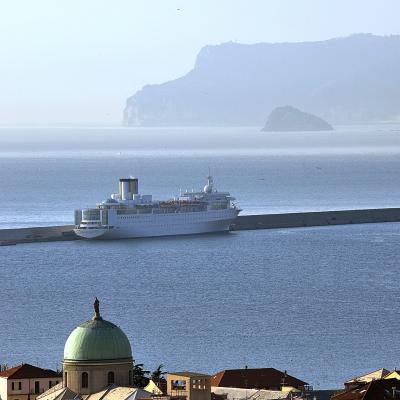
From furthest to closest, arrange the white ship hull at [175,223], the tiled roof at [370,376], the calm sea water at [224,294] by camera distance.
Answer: the white ship hull at [175,223]
the calm sea water at [224,294]
the tiled roof at [370,376]

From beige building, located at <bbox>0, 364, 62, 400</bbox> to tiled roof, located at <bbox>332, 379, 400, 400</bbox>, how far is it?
18.5ft

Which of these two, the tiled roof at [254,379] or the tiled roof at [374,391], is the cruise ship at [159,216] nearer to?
the tiled roof at [254,379]

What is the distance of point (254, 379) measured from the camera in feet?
145

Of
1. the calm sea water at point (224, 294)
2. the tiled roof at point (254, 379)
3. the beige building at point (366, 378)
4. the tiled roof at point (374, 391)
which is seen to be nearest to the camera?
the tiled roof at point (374, 391)

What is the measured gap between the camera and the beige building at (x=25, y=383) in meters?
41.7

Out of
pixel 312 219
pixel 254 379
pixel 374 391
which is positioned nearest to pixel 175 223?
pixel 312 219

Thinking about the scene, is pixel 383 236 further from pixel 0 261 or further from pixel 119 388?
pixel 119 388

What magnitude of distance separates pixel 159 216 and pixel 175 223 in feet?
3.16

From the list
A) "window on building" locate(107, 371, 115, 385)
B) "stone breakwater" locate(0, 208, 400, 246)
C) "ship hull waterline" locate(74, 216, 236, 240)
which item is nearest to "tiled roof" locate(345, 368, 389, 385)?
"window on building" locate(107, 371, 115, 385)

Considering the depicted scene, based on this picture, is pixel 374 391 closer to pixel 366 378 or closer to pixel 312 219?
pixel 366 378

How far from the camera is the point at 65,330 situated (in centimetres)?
5894

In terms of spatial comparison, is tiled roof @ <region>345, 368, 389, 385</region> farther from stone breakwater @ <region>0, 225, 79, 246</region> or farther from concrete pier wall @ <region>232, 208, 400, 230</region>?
concrete pier wall @ <region>232, 208, 400, 230</region>

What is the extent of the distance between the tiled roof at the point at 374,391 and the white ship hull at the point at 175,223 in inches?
2889

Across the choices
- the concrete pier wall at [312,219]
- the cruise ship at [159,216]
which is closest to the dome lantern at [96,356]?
the cruise ship at [159,216]
